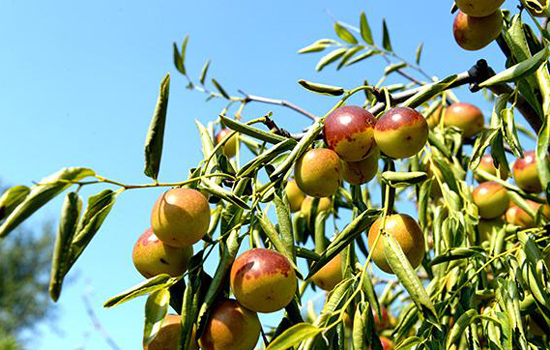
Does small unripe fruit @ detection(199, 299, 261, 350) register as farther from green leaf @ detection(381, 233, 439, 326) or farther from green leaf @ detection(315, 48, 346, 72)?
green leaf @ detection(315, 48, 346, 72)

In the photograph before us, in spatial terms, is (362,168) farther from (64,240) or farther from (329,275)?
(64,240)

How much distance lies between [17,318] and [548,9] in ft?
64.2

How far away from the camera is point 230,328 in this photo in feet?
A: 3.15

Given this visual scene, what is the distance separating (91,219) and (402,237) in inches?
22.5

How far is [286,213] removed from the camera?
3.55ft

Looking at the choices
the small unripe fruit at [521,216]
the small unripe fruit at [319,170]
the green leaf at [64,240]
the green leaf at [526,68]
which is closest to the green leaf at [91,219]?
the green leaf at [64,240]

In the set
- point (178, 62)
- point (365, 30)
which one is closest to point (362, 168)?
point (365, 30)

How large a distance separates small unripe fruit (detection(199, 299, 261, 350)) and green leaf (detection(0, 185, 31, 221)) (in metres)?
0.35

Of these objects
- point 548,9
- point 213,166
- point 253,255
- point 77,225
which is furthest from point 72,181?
point 548,9

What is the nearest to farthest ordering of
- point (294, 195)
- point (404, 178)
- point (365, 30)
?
1. point (404, 178)
2. point (294, 195)
3. point (365, 30)

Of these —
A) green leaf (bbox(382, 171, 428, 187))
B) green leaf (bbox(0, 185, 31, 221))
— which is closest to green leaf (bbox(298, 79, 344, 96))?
green leaf (bbox(382, 171, 428, 187))

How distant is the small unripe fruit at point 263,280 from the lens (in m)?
0.94

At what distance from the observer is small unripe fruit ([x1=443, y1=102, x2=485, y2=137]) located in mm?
2285

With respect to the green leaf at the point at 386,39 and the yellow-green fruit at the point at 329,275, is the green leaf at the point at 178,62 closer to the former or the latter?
the green leaf at the point at 386,39
